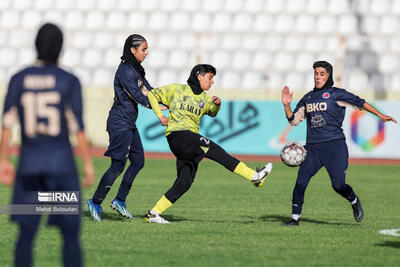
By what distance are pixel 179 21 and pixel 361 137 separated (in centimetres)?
913

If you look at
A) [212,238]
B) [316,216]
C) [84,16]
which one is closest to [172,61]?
[84,16]

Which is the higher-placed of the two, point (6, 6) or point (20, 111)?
point (6, 6)

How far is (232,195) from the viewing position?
14.3 meters

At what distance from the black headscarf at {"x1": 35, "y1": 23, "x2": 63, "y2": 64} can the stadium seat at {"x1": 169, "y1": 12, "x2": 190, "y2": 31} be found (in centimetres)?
2438

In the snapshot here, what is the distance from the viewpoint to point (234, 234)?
29.4ft

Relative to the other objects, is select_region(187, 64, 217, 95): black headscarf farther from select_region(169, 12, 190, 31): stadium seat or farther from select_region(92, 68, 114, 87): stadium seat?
select_region(169, 12, 190, 31): stadium seat

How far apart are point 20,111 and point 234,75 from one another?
2274 centimetres

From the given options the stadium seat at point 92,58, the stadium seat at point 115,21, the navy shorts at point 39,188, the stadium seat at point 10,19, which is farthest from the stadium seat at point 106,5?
the navy shorts at point 39,188

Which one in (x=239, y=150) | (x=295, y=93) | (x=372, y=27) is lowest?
(x=239, y=150)

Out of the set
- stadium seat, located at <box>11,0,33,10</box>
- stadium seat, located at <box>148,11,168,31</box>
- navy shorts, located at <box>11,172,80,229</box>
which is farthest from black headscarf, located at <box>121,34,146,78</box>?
stadium seat, located at <box>11,0,33,10</box>

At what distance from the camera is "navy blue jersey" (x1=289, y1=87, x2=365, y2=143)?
32.2 ft

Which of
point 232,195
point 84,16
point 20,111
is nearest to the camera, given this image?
point 20,111

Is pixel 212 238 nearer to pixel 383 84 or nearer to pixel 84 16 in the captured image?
pixel 383 84

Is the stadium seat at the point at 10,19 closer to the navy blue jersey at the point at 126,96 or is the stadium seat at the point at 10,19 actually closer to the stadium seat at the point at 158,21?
the stadium seat at the point at 158,21
